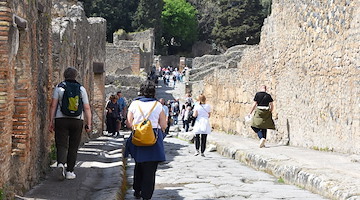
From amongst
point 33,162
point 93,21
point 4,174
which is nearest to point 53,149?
point 33,162

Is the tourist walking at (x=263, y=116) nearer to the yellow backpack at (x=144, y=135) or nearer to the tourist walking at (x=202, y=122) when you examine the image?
the tourist walking at (x=202, y=122)

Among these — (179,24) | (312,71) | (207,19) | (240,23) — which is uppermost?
(207,19)

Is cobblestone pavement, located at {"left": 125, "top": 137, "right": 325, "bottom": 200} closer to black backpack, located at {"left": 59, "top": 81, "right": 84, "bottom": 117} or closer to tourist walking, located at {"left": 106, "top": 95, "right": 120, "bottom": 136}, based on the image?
black backpack, located at {"left": 59, "top": 81, "right": 84, "bottom": 117}

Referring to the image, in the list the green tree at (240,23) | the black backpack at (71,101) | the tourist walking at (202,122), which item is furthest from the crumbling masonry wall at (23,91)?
the green tree at (240,23)

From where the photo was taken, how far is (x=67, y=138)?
764 cm

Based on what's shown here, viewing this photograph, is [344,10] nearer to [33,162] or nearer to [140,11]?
[33,162]

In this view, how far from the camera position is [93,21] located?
59.0ft

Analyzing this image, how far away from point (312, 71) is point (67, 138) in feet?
21.3

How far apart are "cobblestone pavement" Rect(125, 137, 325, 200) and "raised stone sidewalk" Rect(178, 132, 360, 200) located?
0.14m

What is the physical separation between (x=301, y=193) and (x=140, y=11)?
5385 centimetres

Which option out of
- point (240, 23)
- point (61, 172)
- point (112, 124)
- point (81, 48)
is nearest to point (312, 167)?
point (61, 172)

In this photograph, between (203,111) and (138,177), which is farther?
(203,111)

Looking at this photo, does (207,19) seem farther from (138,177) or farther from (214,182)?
(138,177)

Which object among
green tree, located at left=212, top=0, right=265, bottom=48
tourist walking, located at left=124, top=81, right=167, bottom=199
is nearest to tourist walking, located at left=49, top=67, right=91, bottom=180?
tourist walking, located at left=124, top=81, right=167, bottom=199
